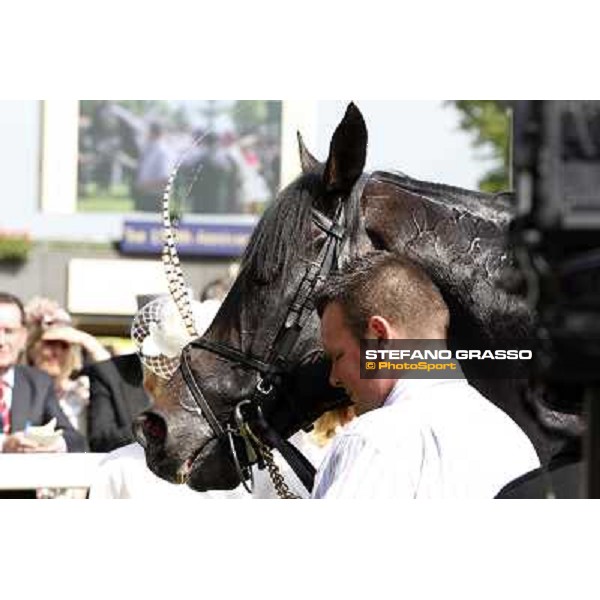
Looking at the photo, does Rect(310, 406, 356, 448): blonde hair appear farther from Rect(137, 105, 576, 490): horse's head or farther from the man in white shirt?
the man in white shirt

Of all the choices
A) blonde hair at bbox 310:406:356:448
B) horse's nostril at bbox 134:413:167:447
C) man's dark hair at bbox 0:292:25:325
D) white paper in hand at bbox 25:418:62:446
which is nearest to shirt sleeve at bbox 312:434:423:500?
horse's nostril at bbox 134:413:167:447

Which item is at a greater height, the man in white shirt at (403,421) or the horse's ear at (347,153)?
the horse's ear at (347,153)

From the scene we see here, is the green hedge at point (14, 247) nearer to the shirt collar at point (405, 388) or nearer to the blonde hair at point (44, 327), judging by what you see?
the blonde hair at point (44, 327)

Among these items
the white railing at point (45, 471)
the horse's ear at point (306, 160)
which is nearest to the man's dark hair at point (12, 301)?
the white railing at point (45, 471)

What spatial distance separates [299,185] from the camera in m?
3.37

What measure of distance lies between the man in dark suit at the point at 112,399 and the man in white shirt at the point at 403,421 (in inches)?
Result: 110

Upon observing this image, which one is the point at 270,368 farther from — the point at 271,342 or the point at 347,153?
the point at 347,153

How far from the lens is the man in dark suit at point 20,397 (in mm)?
5259

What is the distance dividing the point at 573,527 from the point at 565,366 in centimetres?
172

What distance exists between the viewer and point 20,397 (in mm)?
5617

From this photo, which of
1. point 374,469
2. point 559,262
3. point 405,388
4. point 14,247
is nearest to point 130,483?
point 405,388
